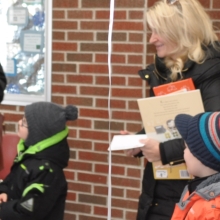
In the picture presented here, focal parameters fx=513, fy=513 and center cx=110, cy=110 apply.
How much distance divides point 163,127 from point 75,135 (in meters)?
1.45

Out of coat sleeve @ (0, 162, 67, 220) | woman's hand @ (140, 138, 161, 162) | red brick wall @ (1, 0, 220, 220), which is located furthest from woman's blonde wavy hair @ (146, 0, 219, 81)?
red brick wall @ (1, 0, 220, 220)

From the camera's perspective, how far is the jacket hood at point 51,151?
9.03 feet

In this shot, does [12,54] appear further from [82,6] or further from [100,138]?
[100,138]

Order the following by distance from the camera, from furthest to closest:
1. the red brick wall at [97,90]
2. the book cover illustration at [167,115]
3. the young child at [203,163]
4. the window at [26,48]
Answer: the window at [26,48], the red brick wall at [97,90], the book cover illustration at [167,115], the young child at [203,163]

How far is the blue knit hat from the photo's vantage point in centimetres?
182

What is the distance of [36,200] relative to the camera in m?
2.65

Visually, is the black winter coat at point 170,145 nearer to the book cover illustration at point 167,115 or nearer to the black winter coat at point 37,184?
the book cover illustration at point 167,115

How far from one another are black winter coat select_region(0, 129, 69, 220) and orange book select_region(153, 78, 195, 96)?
0.67 metres

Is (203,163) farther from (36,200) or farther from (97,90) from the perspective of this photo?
(97,90)

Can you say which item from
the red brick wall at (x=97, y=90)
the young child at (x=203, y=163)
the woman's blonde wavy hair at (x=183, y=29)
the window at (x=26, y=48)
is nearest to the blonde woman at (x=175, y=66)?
the woman's blonde wavy hair at (x=183, y=29)

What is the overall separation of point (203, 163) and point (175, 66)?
685mm

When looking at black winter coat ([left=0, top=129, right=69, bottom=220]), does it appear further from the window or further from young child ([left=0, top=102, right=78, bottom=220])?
the window

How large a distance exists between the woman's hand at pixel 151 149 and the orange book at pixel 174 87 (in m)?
0.24

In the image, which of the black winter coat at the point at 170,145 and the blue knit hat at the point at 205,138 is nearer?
the blue knit hat at the point at 205,138
